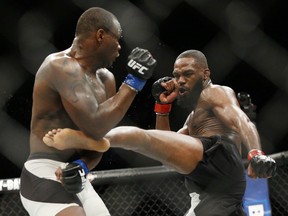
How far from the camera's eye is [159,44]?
4.64 metres

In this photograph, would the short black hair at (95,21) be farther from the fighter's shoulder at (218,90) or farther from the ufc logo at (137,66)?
the fighter's shoulder at (218,90)

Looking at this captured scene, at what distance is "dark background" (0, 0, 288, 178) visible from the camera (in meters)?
4.05

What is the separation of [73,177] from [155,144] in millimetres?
541

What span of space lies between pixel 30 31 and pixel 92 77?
2575 millimetres

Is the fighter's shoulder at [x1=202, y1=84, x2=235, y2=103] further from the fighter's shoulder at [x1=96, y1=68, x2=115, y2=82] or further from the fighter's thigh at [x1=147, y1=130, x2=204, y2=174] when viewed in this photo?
the fighter's shoulder at [x1=96, y1=68, x2=115, y2=82]

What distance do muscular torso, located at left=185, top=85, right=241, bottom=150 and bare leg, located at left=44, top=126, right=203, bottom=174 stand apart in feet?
0.83

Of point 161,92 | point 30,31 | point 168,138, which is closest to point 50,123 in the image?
point 168,138

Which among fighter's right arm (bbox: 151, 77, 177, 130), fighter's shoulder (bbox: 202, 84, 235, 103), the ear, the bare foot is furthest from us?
fighter's right arm (bbox: 151, 77, 177, 130)

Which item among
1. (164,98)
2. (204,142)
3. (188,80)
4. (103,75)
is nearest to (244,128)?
(204,142)

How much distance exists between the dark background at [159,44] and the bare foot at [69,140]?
2.33m

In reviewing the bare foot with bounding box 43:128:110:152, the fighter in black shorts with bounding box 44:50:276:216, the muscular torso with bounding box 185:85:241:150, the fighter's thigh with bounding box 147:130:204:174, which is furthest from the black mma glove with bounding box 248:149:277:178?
the bare foot with bounding box 43:128:110:152

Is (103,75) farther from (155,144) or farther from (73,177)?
(73,177)

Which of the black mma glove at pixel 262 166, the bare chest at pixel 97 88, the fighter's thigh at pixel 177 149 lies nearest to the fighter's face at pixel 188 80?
the fighter's thigh at pixel 177 149

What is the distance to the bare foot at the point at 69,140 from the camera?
5.32ft
